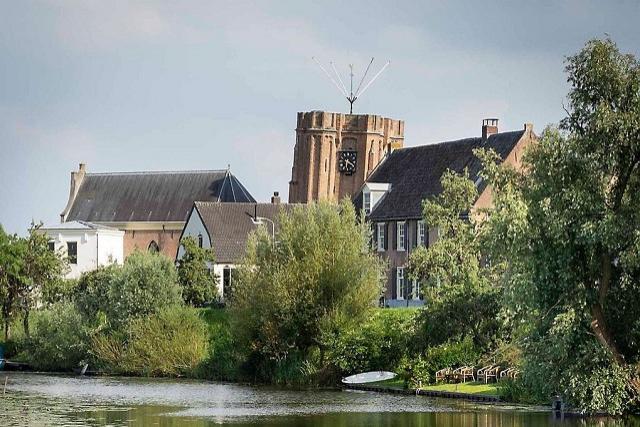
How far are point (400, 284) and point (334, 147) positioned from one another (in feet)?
89.1

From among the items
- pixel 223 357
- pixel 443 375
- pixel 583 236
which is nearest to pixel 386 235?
pixel 223 357

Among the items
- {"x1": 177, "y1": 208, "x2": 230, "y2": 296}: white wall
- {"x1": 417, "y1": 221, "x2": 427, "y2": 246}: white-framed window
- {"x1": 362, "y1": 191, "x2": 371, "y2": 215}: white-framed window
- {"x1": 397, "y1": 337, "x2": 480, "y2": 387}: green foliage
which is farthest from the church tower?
{"x1": 397, "y1": 337, "x2": 480, "y2": 387}: green foliage

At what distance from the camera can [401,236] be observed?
8794 cm

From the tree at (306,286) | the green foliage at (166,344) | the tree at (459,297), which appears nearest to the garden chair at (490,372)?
the tree at (459,297)

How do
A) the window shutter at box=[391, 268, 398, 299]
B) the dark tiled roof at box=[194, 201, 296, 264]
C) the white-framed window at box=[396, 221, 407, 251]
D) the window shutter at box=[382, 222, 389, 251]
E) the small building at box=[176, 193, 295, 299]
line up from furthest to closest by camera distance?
the dark tiled roof at box=[194, 201, 296, 264] < the small building at box=[176, 193, 295, 299] < the window shutter at box=[382, 222, 389, 251] < the window shutter at box=[391, 268, 398, 299] < the white-framed window at box=[396, 221, 407, 251]

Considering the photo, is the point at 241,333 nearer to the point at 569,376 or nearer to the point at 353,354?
the point at 353,354

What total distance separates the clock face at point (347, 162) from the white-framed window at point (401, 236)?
2371 centimetres

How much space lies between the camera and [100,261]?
110 metres

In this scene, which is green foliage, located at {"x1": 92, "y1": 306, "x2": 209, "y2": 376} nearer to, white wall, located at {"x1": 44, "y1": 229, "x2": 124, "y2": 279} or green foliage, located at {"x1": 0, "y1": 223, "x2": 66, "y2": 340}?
green foliage, located at {"x1": 0, "y1": 223, "x2": 66, "y2": 340}

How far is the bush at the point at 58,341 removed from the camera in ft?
235

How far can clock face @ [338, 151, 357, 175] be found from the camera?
11175cm

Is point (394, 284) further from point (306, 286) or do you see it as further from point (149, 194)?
point (149, 194)

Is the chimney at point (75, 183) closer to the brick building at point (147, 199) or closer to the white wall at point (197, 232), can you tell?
the brick building at point (147, 199)

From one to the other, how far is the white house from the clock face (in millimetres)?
19161
